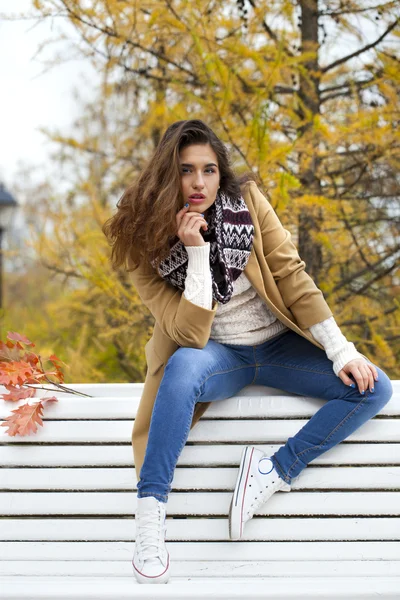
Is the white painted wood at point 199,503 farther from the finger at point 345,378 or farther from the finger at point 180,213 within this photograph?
the finger at point 180,213

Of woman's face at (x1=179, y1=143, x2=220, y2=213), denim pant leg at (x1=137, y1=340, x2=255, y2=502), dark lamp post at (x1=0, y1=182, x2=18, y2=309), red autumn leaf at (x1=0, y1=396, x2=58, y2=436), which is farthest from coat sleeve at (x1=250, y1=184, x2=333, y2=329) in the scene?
dark lamp post at (x1=0, y1=182, x2=18, y2=309)

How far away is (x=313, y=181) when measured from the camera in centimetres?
376

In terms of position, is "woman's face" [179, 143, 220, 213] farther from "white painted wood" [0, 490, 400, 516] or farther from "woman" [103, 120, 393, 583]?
"white painted wood" [0, 490, 400, 516]

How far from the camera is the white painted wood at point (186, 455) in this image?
2219mm

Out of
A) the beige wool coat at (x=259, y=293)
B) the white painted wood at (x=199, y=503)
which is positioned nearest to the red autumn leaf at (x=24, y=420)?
the white painted wood at (x=199, y=503)

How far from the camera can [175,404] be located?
2.00m

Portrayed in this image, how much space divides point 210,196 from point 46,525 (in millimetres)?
1254

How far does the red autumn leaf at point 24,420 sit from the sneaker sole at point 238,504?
72 cm

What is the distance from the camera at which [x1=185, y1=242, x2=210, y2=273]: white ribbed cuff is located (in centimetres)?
220

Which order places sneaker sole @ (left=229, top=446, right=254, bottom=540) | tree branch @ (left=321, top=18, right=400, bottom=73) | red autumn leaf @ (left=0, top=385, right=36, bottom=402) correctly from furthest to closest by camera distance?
tree branch @ (left=321, top=18, right=400, bottom=73), red autumn leaf @ (left=0, top=385, right=36, bottom=402), sneaker sole @ (left=229, top=446, right=254, bottom=540)

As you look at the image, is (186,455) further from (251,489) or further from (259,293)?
(259,293)

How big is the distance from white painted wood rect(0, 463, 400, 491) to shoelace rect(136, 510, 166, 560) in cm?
29

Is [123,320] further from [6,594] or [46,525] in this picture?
[6,594]

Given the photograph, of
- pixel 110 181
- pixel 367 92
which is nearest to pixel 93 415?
pixel 367 92
